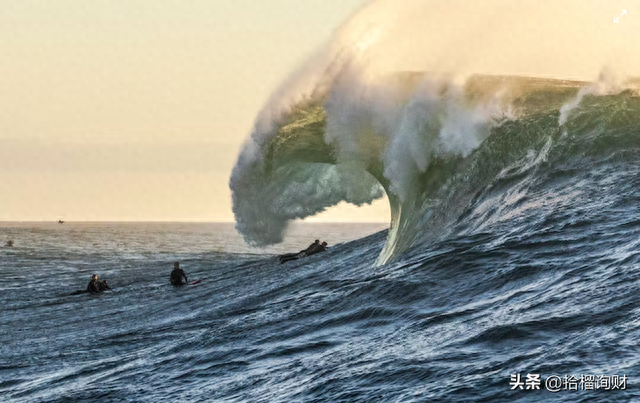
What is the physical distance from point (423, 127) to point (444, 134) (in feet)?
1.85

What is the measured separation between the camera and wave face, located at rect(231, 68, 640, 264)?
1736cm

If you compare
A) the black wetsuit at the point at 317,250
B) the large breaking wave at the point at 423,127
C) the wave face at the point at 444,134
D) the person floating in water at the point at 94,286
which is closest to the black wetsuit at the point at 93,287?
the person floating in water at the point at 94,286

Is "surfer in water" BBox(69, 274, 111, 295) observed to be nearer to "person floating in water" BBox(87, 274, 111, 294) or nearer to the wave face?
"person floating in water" BBox(87, 274, 111, 294)

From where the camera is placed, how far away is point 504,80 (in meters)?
20.7

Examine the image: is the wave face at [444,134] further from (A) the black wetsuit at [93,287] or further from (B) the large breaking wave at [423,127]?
(A) the black wetsuit at [93,287]

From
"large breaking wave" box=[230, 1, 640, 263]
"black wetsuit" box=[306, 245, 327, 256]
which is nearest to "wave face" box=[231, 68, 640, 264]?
"large breaking wave" box=[230, 1, 640, 263]

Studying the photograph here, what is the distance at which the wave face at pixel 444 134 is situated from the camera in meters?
17.4

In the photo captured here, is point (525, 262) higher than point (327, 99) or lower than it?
lower

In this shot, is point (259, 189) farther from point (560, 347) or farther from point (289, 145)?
point (560, 347)

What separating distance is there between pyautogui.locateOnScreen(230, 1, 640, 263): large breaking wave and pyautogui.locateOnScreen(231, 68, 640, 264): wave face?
0.03 m

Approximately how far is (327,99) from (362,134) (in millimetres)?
1286

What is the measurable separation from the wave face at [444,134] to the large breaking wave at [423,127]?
3 cm

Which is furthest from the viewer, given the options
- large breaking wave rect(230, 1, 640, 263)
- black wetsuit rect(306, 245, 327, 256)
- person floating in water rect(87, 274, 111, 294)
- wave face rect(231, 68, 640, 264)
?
black wetsuit rect(306, 245, 327, 256)

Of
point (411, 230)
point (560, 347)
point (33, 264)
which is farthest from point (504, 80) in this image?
point (33, 264)
